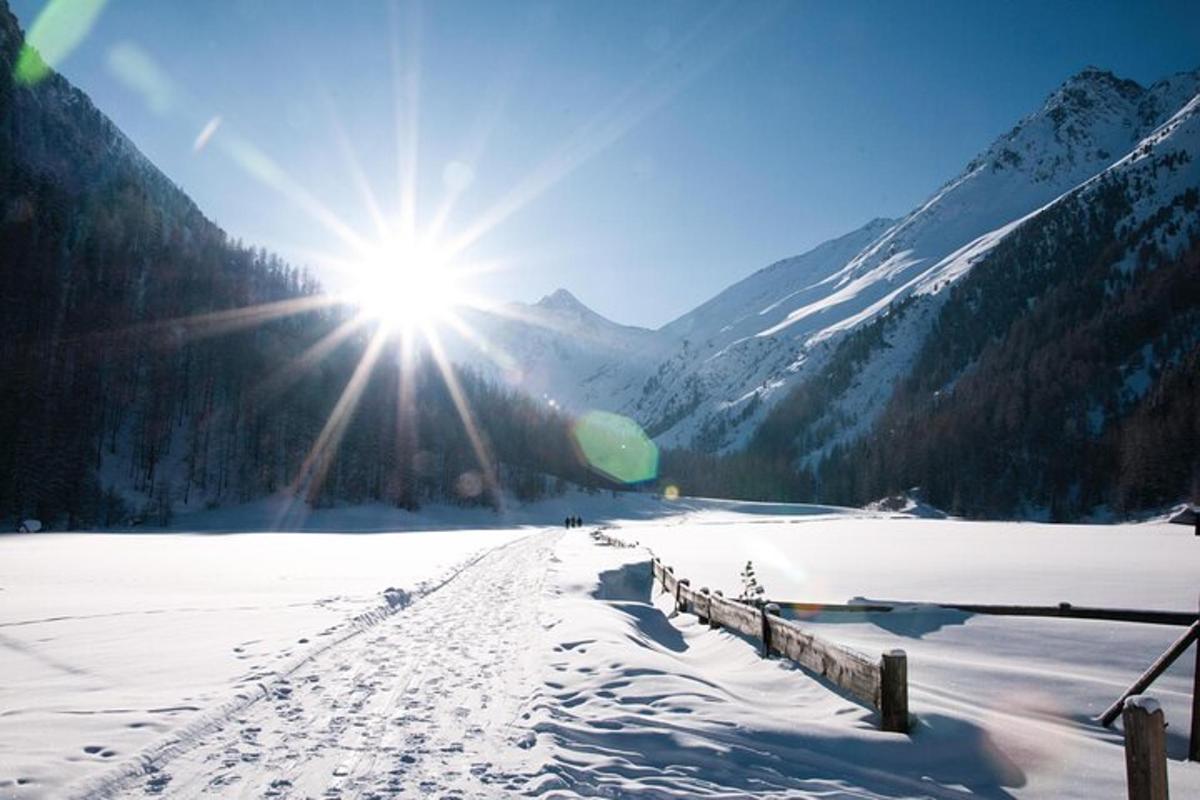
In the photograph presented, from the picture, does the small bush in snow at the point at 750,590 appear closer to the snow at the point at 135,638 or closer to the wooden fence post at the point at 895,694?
the wooden fence post at the point at 895,694

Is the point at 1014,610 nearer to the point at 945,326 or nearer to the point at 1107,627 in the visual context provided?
the point at 1107,627

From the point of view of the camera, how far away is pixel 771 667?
29.2ft

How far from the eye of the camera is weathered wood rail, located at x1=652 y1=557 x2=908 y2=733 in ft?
20.6

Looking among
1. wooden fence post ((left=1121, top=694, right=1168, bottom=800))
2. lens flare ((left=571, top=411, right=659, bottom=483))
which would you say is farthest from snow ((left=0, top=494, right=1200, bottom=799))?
lens flare ((left=571, top=411, right=659, bottom=483))

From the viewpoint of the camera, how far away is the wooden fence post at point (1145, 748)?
395 centimetres

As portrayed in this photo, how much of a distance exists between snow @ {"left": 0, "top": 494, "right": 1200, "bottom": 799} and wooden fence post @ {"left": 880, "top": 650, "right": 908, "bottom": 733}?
154 millimetres

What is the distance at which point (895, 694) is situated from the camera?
6258 mm

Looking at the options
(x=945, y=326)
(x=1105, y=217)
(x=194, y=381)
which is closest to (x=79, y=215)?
(x=194, y=381)

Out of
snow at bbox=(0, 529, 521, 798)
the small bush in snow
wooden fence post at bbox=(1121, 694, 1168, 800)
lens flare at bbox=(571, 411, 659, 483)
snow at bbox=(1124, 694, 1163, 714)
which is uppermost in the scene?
lens flare at bbox=(571, 411, 659, 483)

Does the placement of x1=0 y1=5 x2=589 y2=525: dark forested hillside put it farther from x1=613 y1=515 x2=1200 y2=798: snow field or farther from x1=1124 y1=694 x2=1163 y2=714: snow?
x1=1124 y1=694 x2=1163 y2=714: snow

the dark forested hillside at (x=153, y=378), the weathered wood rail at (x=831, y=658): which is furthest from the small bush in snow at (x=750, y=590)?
the dark forested hillside at (x=153, y=378)

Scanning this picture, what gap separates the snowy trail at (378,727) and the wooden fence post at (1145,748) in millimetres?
4316

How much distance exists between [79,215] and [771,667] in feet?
408

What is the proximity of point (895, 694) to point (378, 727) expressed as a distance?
16.7ft
